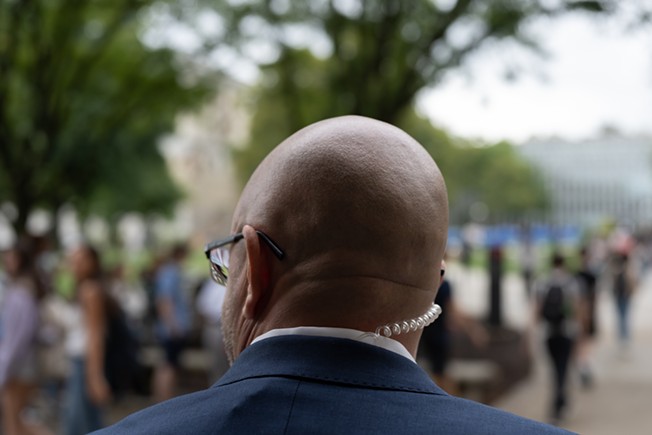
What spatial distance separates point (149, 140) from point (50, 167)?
44.7 ft

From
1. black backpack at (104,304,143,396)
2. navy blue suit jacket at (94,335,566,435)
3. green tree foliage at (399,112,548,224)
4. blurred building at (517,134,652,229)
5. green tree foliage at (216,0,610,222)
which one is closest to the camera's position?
navy blue suit jacket at (94,335,566,435)

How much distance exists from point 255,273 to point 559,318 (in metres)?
8.09

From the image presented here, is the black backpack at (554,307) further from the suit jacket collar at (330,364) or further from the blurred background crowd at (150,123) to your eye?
the suit jacket collar at (330,364)

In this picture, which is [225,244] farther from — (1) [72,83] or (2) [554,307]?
(1) [72,83]

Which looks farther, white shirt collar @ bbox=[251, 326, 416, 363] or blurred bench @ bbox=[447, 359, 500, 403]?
blurred bench @ bbox=[447, 359, 500, 403]

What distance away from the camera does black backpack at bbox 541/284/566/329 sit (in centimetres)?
895

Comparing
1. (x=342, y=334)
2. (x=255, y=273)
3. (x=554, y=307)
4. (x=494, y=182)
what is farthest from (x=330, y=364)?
(x=494, y=182)

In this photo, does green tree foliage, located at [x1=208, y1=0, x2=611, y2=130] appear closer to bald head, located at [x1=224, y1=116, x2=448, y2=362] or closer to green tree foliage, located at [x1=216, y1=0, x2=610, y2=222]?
green tree foliage, located at [x1=216, y1=0, x2=610, y2=222]

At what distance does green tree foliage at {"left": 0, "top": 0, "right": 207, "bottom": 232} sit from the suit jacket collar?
43.1ft

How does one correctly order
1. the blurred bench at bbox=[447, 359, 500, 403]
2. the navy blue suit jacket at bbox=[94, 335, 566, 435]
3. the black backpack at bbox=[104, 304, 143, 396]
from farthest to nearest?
1. the blurred bench at bbox=[447, 359, 500, 403]
2. the black backpack at bbox=[104, 304, 143, 396]
3. the navy blue suit jacket at bbox=[94, 335, 566, 435]

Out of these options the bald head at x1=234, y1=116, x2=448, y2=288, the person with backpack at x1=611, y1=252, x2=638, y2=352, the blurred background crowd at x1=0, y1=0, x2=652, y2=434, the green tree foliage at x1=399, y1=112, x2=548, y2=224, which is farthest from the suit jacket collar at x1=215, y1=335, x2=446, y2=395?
the green tree foliage at x1=399, y1=112, x2=548, y2=224

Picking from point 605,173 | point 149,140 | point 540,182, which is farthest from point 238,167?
point 605,173

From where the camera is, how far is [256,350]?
1307mm

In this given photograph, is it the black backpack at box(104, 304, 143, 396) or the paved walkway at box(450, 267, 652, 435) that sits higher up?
the black backpack at box(104, 304, 143, 396)
